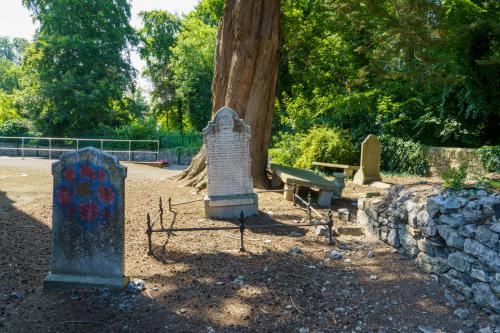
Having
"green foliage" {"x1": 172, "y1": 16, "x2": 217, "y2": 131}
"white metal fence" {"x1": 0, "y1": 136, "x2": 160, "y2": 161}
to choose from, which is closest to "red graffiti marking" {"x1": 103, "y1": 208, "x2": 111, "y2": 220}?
"white metal fence" {"x1": 0, "y1": 136, "x2": 160, "y2": 161}

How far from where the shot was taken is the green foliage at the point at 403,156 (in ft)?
52.5

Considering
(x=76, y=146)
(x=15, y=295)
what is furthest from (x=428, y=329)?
(x=76, y=146)

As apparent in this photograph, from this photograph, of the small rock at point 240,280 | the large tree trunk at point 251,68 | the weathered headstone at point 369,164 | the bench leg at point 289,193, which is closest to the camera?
the small rock at point 240,280

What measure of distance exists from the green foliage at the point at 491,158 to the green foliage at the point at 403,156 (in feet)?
8.93

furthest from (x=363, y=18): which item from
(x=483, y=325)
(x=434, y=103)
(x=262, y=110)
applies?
(x=483, y=325)

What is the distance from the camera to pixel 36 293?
4.52m

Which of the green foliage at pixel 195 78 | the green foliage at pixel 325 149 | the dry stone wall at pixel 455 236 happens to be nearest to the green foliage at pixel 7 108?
the green foliage at pixel 195 78

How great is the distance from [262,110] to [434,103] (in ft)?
31.3

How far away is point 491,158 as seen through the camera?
13.0 meters

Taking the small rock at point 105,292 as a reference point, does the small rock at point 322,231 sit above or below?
above

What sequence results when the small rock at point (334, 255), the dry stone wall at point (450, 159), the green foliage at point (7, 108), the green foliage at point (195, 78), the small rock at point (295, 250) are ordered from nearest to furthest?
the small rock at point (334, 255) → the small rock at point (295, 250) → the dry stone wall at point (450, 159) → the green foliage at point (195, 78) → the green foliage at point (7, 108)

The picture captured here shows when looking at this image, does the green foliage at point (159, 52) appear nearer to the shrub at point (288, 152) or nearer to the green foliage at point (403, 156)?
the shrub at point (288, 152)

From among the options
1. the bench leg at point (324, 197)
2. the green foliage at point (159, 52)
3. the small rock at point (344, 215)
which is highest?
the green foliage at point (159, 52)

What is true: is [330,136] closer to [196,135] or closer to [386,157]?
[386,157]
